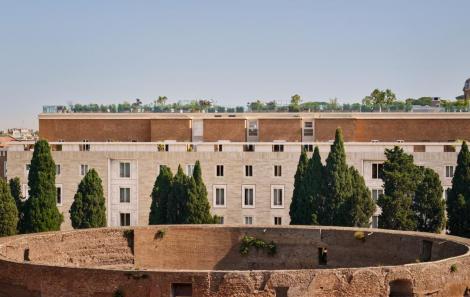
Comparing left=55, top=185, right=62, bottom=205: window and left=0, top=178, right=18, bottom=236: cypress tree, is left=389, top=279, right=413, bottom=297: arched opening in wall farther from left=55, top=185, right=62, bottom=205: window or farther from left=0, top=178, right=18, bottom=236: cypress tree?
left=55, top=185, right=62, bottom=205: window

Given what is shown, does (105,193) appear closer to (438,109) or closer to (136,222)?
(136,222)

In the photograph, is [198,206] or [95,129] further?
[95,129]

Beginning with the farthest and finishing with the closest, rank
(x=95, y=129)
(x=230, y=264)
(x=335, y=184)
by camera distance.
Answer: (x=95, y=129)
(x=335, y=184)
(x=230, y=264)

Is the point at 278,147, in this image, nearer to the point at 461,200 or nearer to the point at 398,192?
the point at 398,192

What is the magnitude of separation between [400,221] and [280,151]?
12.2 metres

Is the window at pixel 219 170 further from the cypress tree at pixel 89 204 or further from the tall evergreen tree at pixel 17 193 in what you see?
the tall evergreen tree at pixel 17 193

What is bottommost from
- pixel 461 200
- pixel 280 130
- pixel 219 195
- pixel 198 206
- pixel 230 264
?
pixel 230 264

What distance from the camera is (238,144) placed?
185ft

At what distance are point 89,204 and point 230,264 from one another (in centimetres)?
1598

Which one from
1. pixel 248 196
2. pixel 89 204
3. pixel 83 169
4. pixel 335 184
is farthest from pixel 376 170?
pixel 83 169

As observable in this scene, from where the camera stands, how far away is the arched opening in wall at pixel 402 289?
25.8 m

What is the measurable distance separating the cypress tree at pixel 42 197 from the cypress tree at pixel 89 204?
1830mm

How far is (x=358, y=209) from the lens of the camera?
156 feet

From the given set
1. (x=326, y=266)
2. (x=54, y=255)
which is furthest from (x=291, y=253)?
(x=54, y=255)
